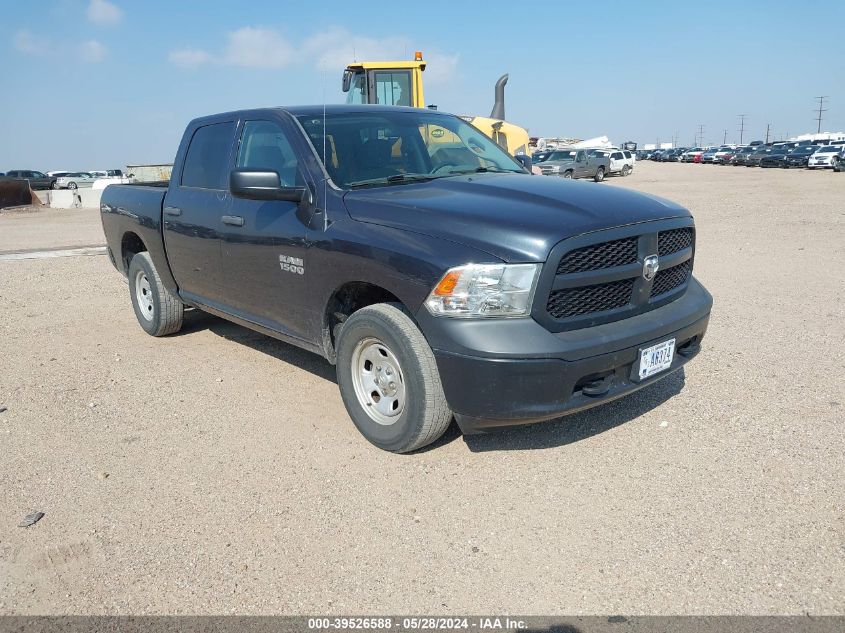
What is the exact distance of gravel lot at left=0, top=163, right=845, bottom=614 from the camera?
2674 mm

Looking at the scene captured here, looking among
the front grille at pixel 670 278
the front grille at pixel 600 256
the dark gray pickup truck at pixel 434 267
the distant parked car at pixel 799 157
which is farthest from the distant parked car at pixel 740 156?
the front grille at pixel 600 256

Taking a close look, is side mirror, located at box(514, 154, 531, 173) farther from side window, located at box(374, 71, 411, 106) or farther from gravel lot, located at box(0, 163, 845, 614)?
side window, located at box(374, 71, 411, 106)

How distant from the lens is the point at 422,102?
12.8m

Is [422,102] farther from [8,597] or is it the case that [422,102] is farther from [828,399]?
[8,597]

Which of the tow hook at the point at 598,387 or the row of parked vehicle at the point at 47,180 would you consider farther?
the row of parked vehicle at the point at 47,180

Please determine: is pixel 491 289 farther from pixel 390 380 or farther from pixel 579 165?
pixel 579 165

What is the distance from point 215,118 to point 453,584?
157 inches

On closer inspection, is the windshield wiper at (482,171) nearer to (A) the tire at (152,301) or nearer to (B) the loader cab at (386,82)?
(A) the tire at (152,301)

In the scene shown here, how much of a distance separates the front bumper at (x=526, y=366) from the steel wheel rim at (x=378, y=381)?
39cm

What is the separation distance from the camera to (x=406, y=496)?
3355 millimetres

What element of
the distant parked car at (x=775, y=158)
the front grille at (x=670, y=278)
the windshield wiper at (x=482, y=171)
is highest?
the windshield wiper at (x=482, y=171)

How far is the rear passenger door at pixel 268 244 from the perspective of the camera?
416cm

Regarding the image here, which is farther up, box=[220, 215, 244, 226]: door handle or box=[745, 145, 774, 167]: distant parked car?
box=[220, 215, 244, 226]: door handle

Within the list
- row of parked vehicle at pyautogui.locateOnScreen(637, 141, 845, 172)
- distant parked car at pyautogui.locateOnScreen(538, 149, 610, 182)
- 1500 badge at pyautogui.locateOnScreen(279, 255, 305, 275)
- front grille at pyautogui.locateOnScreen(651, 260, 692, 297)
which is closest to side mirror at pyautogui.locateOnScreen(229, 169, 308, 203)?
1500 badge at pyautogui.locateOnScreen(279, 255, 305, 275)
